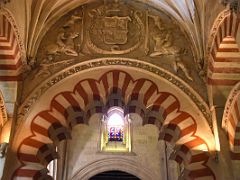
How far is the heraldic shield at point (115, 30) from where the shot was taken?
8281 mm

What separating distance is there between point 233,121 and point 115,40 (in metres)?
3.13

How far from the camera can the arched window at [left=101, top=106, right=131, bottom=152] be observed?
44.0ft

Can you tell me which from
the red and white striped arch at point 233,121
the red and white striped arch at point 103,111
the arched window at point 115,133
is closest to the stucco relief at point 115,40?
the red and white striped arch at point 103,111

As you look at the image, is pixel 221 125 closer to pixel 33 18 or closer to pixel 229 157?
pixel 229 157

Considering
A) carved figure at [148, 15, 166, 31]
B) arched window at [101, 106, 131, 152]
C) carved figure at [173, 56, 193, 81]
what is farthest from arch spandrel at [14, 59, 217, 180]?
arched window at [101, 106, 131, 152]

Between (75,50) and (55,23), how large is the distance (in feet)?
3.20

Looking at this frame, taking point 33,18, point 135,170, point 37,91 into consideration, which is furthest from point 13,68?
point 135,170

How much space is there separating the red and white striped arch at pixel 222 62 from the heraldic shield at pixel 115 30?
1.98 meters

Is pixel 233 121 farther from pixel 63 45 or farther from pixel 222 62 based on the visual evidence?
pixel 63 45

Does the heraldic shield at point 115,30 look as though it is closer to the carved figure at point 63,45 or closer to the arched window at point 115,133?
the carved figure at point 63,45

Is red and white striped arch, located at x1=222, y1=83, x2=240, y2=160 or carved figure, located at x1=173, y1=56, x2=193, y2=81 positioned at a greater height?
carved figure, located at x1=173, y1=56, x2=193, y2=81

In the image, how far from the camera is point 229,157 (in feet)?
21.9

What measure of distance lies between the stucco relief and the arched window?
5.26 metres

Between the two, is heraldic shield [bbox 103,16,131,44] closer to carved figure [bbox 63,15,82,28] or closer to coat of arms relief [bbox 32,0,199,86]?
coat of arms relief [bbox 32,0,199,86]
